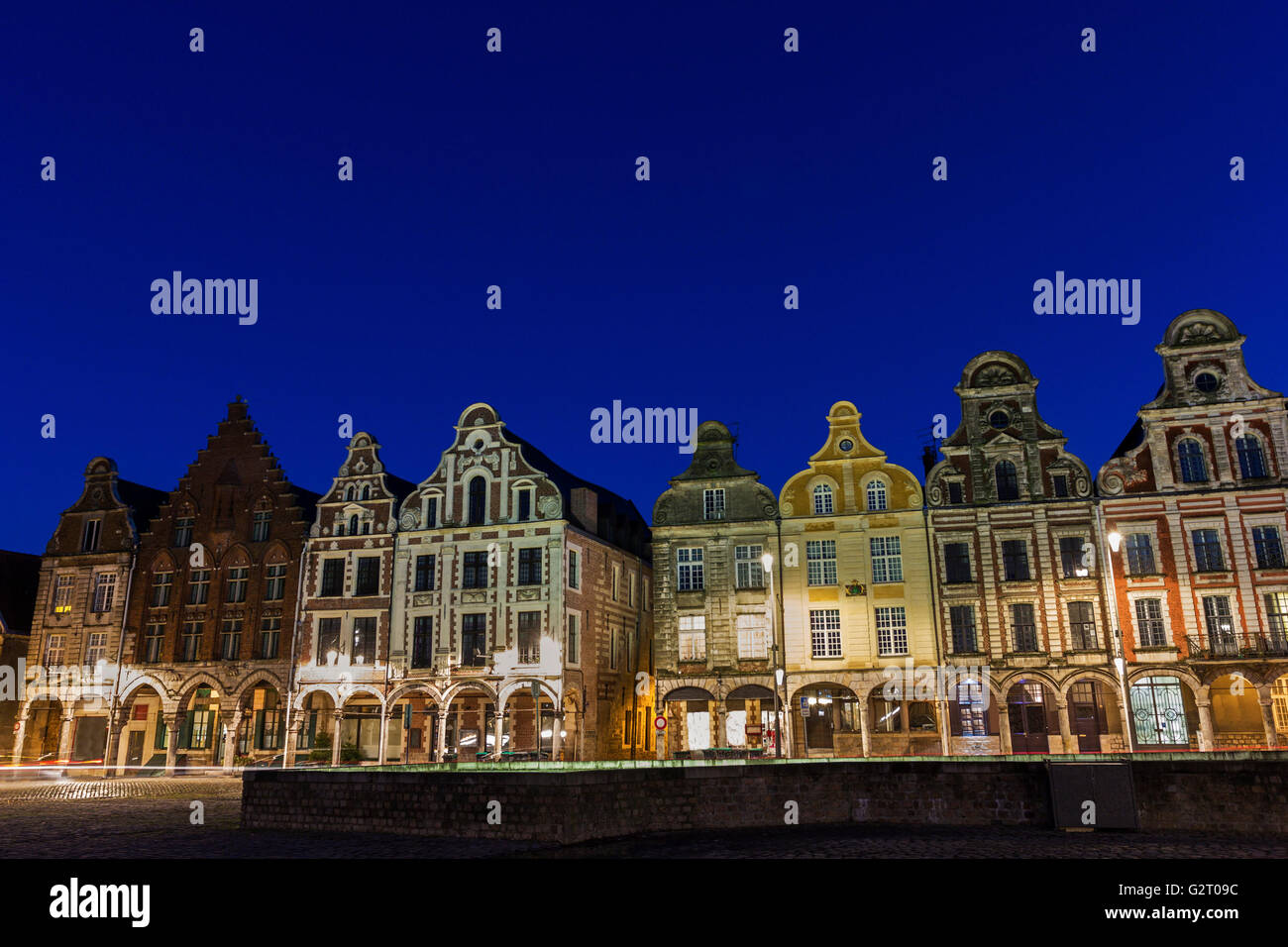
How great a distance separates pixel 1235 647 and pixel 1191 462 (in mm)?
7623

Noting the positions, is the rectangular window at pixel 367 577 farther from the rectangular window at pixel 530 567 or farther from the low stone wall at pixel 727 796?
the low stone wall at pixel 727 796

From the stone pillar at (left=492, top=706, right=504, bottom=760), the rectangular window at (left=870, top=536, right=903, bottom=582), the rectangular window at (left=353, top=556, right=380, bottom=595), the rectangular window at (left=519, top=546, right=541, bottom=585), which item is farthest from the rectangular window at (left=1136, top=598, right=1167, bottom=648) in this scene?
the rectangular window at (left=353, top=556, right=380, bottom=595)

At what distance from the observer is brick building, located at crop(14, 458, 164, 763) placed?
48969 millimetres

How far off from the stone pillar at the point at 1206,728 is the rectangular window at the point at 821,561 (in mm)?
14618

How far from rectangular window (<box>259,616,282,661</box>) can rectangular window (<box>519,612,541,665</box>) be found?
12491 millimetres

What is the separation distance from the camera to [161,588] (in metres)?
50.3

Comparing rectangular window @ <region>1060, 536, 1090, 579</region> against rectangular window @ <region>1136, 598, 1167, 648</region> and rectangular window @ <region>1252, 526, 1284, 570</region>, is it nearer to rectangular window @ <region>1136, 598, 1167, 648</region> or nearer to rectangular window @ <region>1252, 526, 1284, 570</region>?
rectangular window @ <region>1136, 598, 1167, 648</region>

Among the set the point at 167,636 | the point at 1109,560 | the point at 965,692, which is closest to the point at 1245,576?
the point at 1109,560

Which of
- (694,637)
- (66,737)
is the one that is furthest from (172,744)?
(694,637)
